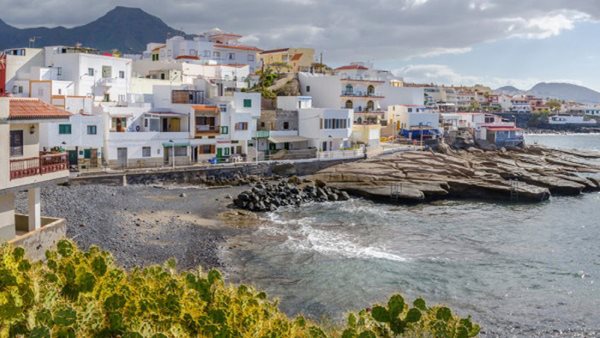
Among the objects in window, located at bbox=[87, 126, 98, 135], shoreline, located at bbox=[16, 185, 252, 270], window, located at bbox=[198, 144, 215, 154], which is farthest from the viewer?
window, located at bbox=[198, 144, 215, 154]

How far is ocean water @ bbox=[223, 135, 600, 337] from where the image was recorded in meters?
25.8

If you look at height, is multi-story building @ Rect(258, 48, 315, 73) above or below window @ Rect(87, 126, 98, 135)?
above

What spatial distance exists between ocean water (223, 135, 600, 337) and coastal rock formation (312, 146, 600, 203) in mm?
6271

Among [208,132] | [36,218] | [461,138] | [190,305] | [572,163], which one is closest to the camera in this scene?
[190,305]

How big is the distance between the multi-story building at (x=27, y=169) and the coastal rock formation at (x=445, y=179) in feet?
115

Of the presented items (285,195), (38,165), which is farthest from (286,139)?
(38,165)

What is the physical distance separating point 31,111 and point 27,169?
2276 millimetres

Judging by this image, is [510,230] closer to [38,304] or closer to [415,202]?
[415,202]

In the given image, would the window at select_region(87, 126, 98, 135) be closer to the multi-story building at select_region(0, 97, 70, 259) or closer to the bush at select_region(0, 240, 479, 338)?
the multi-story building at select_region(0, 97, 70, 259)

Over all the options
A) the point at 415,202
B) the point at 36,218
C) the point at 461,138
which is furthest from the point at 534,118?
the point at 36,218

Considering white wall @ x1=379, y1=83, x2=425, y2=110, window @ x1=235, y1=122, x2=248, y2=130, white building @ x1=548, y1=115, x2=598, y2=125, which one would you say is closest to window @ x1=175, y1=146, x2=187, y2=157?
window @ x1=235, y1=122, x2=248, y2=130

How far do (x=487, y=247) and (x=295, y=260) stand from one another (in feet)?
43.5

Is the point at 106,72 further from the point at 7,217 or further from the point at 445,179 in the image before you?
the point at 7,217

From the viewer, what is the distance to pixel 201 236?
1414 inches
